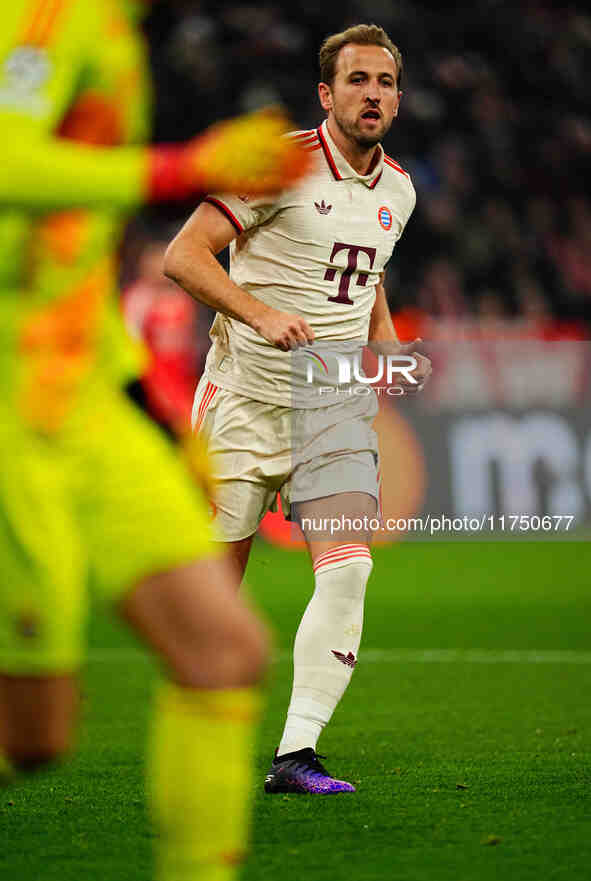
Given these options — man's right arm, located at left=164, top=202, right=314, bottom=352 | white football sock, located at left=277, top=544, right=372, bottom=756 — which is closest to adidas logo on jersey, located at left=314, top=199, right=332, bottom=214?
man's right arm, located at left=164, top=202, right=314, bottom=352

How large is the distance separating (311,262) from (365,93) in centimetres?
51

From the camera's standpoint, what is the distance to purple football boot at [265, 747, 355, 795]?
4.55 m

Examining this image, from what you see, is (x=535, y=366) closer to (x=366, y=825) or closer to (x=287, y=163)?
(x=366, y=825)

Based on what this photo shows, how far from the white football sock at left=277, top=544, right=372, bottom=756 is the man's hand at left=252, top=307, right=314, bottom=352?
0.64 meters

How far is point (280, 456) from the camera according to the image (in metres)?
4.79

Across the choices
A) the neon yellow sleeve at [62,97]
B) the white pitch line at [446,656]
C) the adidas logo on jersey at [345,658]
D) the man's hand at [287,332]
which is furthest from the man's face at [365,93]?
the white pitch line at [446,656]

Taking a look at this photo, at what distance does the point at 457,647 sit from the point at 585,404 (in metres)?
5.41

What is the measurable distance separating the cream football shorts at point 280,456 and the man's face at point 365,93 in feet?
2.61

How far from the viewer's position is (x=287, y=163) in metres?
2.51

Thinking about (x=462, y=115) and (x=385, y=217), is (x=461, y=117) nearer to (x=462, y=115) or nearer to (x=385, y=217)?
(x=462, y=115)

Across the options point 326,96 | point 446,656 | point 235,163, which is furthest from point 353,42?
point 446,656

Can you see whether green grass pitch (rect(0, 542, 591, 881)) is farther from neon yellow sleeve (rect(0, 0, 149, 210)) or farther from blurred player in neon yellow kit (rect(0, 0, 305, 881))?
neon yellow sleeve (rect(0, 0, 149, 210))

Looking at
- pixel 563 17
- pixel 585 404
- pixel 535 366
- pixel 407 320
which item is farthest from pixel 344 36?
pixel 563 17

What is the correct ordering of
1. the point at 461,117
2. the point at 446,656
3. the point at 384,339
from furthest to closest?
the point at 461,117 < the point at 446,656 < the point at 384,339
